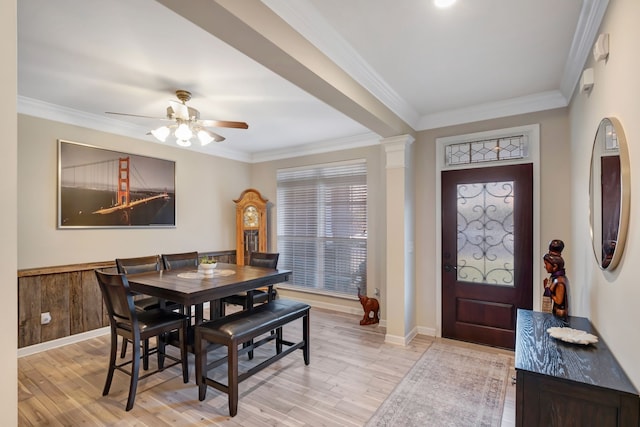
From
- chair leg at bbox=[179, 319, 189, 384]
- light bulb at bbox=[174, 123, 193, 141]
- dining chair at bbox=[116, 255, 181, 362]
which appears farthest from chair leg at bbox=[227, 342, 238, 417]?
light bulb at bbox=[174, 123, 193, 141]

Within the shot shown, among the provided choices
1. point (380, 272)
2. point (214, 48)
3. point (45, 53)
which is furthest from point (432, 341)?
point (45, 53)

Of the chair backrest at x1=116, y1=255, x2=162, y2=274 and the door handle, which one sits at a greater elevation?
the chair backrest at x1=116, y1=255, x2=162, y2=274

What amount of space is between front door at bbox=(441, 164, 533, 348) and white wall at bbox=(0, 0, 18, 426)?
3716 mm

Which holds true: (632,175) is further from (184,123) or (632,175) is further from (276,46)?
(184,123)

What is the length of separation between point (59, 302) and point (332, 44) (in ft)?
13.2

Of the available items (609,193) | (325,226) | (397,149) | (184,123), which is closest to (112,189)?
(184,123)

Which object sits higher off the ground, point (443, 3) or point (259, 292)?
point (443, 3)

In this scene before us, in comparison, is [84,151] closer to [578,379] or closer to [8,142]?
[8,142]

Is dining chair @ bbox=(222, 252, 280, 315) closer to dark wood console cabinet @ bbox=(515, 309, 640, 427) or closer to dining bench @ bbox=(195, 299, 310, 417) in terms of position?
dining bench @ bbox=(195, 299, 310, 417)

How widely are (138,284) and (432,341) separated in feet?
10.6

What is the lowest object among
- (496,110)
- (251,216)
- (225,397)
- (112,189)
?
(225,397)

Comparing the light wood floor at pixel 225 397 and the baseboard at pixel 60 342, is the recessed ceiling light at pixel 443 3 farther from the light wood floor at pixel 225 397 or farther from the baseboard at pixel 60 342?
the baseboard at pixel 60 342

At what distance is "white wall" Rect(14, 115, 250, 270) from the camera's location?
338 centimetres

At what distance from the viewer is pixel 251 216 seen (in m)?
5.53
